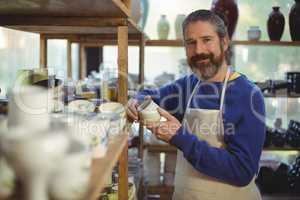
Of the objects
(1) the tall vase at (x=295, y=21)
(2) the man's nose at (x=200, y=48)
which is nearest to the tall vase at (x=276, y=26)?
(1) the tall vase at (x=295, y=21)

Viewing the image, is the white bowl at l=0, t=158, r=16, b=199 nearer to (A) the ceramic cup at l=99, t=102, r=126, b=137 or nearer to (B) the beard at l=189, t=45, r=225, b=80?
(A) the ceramic cup at l=99, t=102, r=126, b=137

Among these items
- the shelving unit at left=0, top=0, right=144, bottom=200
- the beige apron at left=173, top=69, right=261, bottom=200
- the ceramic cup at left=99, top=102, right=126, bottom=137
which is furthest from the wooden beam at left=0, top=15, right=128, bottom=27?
the beige apron at left=173, top=69, right=261, bottom=200

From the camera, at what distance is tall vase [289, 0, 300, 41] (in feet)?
8.47

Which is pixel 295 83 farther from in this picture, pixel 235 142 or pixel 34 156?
pixel 34 156

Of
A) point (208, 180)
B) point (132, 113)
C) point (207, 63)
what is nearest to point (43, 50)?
point (132, 113)

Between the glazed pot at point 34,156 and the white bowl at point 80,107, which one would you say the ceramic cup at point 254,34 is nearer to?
the white bowl at point 80,107

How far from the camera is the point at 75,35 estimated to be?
1.99 metres

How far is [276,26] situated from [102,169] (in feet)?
7.64

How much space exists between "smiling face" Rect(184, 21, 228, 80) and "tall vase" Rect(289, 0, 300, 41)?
128 cm

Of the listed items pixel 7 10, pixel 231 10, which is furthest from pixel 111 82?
pixel 231 10

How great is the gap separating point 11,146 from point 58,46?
2.29 meters

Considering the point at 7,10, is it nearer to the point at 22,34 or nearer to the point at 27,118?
the point at 27,118

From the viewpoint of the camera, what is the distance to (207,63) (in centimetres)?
148

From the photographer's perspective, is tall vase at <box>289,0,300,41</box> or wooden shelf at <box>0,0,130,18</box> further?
tall vase at <box>289,0,300,41</box>
